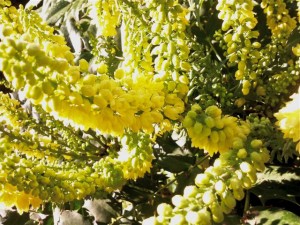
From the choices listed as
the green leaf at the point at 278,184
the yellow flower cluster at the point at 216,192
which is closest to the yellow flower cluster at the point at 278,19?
the green leaf at the point at 278,184

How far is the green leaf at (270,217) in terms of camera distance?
4.45 feet

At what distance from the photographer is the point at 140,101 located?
3.37 ft

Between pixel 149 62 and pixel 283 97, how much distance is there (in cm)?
63

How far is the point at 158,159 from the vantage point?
176 centimetres

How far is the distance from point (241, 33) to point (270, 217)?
555mm

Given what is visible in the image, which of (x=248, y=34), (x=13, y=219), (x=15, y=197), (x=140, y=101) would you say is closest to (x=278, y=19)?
(x=248, y=34)

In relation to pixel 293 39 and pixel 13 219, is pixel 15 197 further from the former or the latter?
pixel 293 39

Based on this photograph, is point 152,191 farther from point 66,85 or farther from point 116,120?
point 66,85

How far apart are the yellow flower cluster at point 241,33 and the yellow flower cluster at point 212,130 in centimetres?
31

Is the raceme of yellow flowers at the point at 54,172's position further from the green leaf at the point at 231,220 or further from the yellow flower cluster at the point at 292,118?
the yellow flower cluster at the point at 292,118

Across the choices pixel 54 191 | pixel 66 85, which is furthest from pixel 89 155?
pixel 66 85

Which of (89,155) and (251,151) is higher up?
(89,155)

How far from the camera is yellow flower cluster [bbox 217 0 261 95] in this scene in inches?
49.4

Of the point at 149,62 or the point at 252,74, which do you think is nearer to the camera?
the point at 149,62
